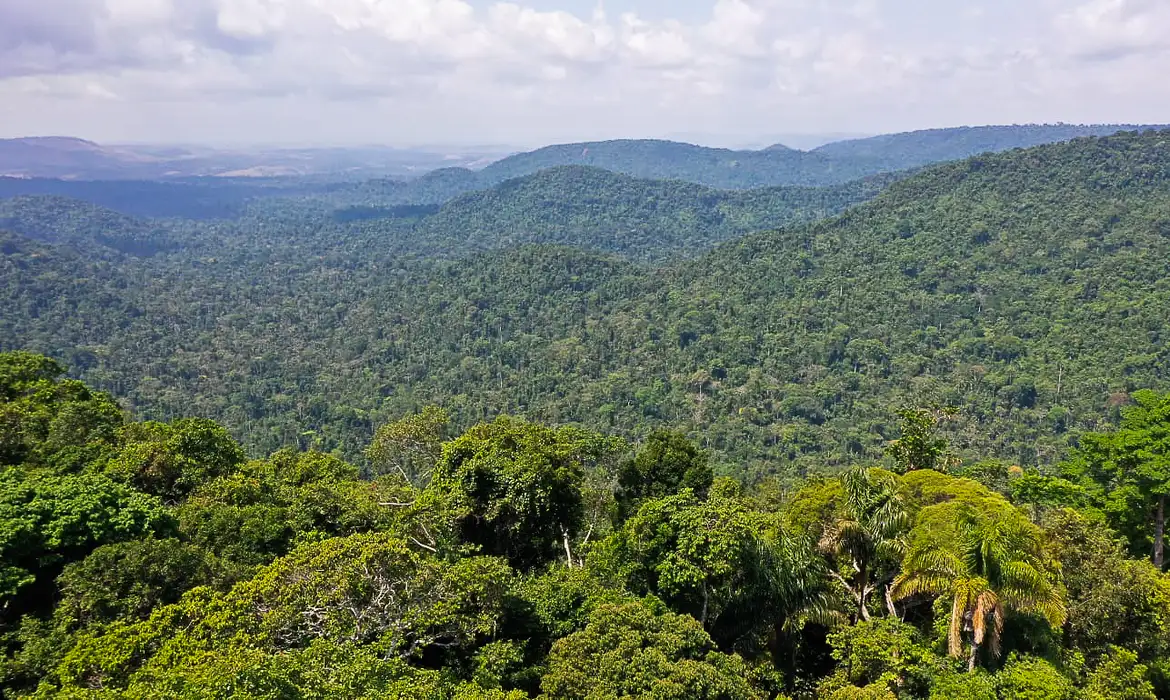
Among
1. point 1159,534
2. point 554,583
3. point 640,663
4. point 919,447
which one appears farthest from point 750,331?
point 640,663

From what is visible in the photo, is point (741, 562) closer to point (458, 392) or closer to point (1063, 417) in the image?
point (1063, 417)

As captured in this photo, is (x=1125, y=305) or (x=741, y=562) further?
(x=1125, y=305)

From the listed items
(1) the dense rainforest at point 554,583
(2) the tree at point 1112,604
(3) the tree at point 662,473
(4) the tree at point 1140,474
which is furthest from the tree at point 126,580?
(4) the tree at point 1140,474

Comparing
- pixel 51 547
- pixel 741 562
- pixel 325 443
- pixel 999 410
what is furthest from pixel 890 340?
pixel 51 547

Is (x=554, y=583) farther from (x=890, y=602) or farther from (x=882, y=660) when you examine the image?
(x=890, y=602)

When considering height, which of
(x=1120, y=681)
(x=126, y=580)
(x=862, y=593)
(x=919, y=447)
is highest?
(x=126, y=580)
